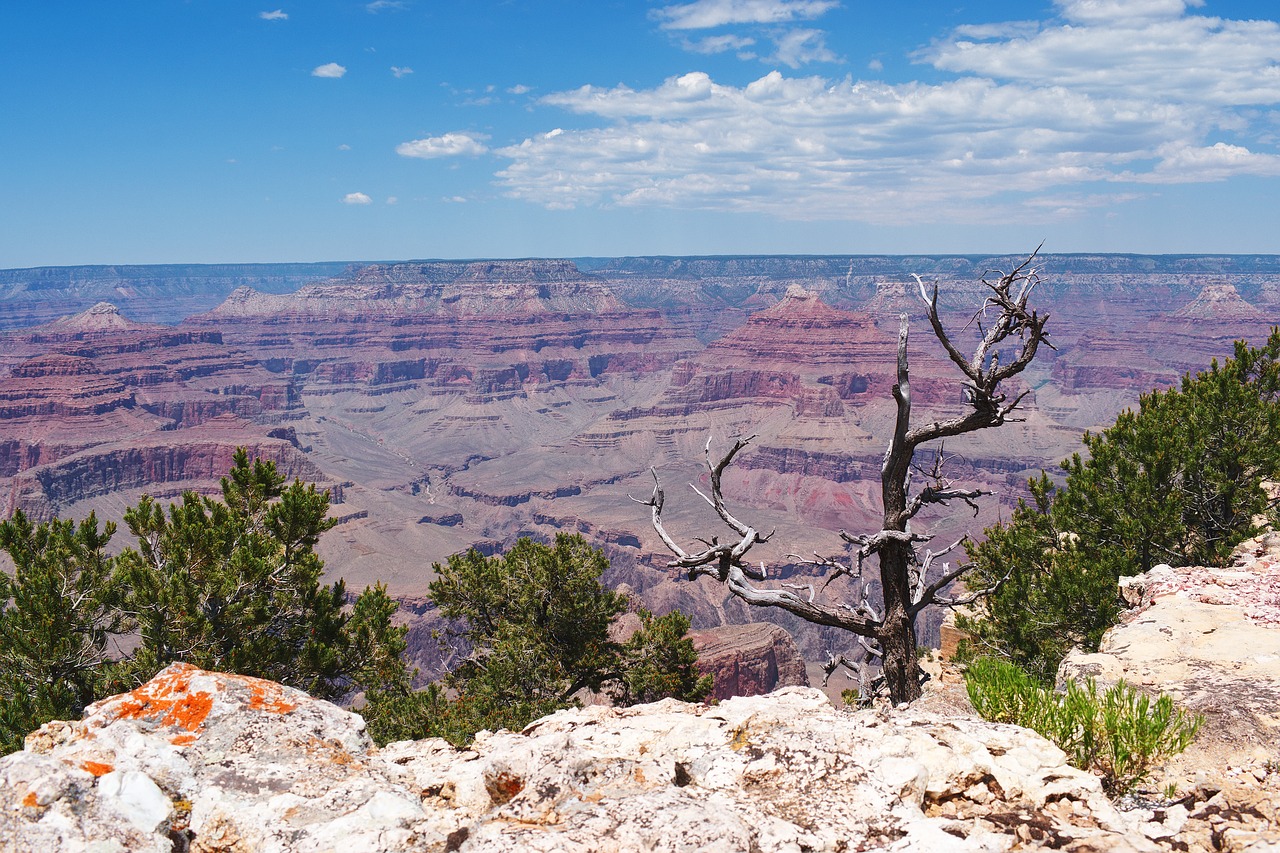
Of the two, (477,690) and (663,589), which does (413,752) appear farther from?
(663,589)

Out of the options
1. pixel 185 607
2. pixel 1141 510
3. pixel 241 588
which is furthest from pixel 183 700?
pixel 1141 510

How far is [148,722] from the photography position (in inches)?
319

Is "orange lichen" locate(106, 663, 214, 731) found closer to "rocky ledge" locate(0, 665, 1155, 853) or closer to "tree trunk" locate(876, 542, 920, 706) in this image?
"rocky ledge" locate(0, 665, 1155, 853)

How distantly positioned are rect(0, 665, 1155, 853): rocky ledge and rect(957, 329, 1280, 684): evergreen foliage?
556 inches

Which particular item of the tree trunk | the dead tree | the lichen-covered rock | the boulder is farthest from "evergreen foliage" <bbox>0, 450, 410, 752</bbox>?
the boulder

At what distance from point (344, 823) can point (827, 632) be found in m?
129

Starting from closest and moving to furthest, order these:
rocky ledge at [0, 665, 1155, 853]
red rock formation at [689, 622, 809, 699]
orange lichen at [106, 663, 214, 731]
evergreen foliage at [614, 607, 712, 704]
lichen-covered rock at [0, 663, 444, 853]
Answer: rocky ledge at [0, 665, 1155, 853]
lichen-covered rock at [0, 663, 444, 853]
orange lichen at [106, 663, 214, 731]
evergreen foliage at [614, 607, 712, 704]
red rock formation at [689, 622, 809, 699]

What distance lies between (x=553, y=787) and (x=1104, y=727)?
16.3 feet

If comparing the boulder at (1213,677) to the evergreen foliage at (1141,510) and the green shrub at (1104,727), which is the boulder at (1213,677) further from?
the evergreen foliage at (1141,510)

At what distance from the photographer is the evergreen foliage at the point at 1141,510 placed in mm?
20438

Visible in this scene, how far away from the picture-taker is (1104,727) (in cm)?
748

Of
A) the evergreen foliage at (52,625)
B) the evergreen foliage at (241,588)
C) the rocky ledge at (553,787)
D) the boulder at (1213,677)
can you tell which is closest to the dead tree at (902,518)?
the boulder at (1213,677)

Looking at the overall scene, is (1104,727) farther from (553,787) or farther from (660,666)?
(660,666)

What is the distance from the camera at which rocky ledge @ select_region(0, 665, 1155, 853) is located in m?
5.82
